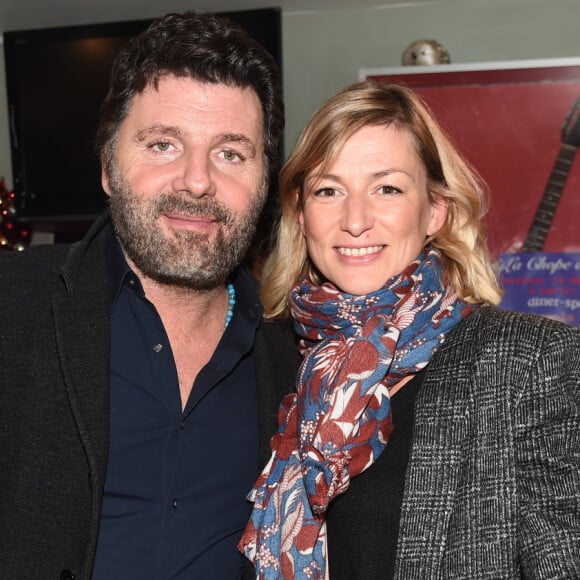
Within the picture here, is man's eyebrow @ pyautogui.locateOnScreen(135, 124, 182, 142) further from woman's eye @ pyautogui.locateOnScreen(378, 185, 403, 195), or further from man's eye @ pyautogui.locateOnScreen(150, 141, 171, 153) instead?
woman's eye @ pyautogui.locateOnScreen(378, 185, 403, 195)

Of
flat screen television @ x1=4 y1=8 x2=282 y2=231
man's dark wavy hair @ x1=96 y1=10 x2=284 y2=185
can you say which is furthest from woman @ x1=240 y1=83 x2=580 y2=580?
flat screen television @ x1=4 y1=8 x2=282 y2=231

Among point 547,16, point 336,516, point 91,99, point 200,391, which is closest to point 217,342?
point 200,391

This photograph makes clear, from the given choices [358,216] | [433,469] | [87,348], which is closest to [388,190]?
[358,216]

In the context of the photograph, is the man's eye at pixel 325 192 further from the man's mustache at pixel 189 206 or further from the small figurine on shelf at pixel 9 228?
the small figurine on shelf at pixel 9 228

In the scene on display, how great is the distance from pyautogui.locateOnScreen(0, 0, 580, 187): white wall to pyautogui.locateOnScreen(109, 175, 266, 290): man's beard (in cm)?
255

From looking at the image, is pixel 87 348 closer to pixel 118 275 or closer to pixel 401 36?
pixel 118 275

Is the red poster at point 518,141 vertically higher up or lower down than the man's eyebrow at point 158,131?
higher up

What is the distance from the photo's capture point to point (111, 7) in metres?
4.09

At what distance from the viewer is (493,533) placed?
1323 millimetres

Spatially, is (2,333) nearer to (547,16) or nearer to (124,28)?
(124,28)

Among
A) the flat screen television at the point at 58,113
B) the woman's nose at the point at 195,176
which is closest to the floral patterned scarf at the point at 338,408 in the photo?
the woman's nose at the point at 195,176

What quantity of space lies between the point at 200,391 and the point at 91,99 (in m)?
2.69

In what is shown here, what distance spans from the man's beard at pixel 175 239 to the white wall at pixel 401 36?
2548mm

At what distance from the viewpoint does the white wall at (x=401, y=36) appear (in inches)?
157
